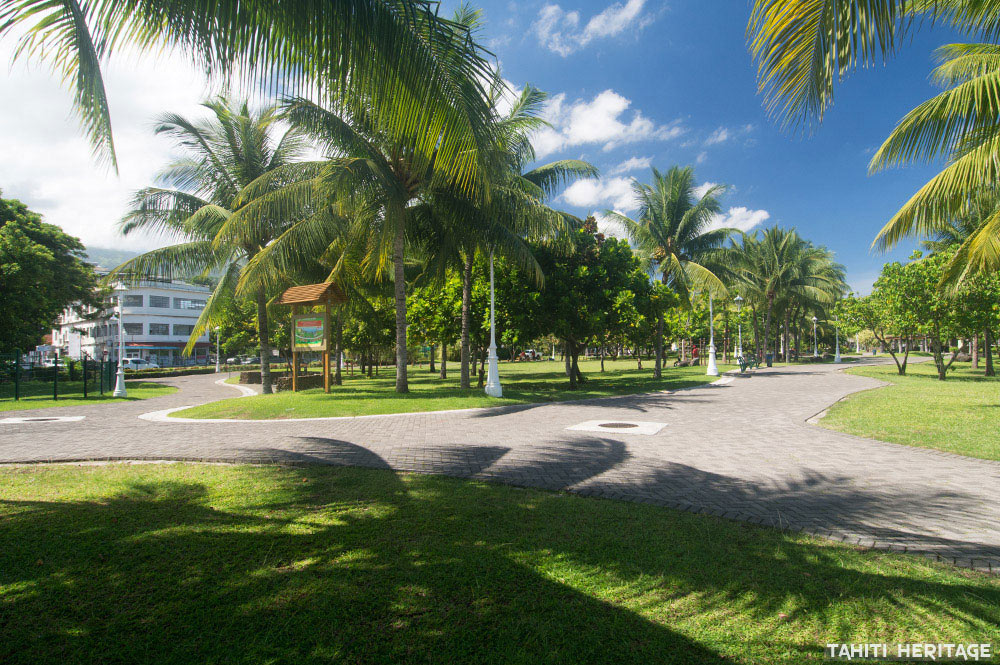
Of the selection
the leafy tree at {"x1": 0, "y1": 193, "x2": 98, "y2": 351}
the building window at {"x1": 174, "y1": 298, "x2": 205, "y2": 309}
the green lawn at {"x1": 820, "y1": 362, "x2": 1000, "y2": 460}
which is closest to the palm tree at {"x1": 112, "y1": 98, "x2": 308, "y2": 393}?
the leafy tree at {"x1": 0, "y1": 193, "x2": 98, "y2": 351}

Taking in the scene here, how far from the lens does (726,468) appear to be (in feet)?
20.9

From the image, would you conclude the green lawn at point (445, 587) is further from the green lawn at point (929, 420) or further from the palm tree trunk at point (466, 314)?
the palm tree trunk at point (466, 314)

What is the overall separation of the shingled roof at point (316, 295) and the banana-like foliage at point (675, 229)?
14960mm

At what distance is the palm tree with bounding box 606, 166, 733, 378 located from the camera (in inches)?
1004

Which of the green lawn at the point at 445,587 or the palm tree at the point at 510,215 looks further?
the palm tree at the point at 510,215

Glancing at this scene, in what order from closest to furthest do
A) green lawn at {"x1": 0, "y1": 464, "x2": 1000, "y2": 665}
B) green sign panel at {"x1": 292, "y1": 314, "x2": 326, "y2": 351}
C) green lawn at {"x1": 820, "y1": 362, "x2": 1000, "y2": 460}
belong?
green lawn at {"x1": 0, "y1": 464, "x2": 1000, "y2": 665} < green lawn at {"x1": 820, "y1": 362, "x2": 1000, "y2": 460} < green sign panel at {"x1": 292, "y1": 314, "x2": 326, "y2": 351}

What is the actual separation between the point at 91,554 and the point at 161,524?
2.09 feet

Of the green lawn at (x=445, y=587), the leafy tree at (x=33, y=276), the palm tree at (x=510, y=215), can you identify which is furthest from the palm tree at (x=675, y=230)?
the leafy tree at (x=33, y=276)

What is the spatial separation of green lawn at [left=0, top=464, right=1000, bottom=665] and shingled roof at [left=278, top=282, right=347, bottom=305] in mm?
12625

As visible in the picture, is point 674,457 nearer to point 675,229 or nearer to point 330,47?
point 330,47

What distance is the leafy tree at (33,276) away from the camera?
77.6 ft

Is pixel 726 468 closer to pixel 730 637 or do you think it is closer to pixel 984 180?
pixel 730 637

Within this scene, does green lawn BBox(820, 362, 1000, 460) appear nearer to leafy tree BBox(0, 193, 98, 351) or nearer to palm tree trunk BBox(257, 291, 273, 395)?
palm tree trunk BBox(257, 291, 273, 395)

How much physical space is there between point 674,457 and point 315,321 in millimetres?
14040
